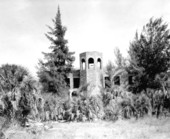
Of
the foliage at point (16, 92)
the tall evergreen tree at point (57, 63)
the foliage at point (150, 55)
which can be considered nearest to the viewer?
the foliage at point (16, 92)

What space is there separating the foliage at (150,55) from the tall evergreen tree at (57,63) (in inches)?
359

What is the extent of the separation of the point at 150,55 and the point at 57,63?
11735 millimetres

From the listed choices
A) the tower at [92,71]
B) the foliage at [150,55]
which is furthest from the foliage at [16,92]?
the tower at [92,71]

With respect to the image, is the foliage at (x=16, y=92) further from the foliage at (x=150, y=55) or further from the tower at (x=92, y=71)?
the tower at (x=92, y=71)

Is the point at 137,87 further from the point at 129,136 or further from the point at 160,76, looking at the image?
the point at 129,136

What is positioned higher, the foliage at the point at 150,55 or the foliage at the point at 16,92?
the foliage at the point at 150,55

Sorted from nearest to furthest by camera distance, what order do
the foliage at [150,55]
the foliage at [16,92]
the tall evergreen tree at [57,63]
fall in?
the foliage at [16,92], the foliage at [150,55], the tall evergreen tree at [57,63]

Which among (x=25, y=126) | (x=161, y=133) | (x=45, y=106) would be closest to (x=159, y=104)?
(x=161, y=133)

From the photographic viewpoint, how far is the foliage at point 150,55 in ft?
44.7

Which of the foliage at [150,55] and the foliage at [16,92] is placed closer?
the foliage at [16,92]

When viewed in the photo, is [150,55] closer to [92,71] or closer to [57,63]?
[92,71]

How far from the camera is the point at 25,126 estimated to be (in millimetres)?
8367

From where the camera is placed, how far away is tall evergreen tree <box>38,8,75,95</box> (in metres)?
19.7

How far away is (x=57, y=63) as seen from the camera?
21.5 meters
